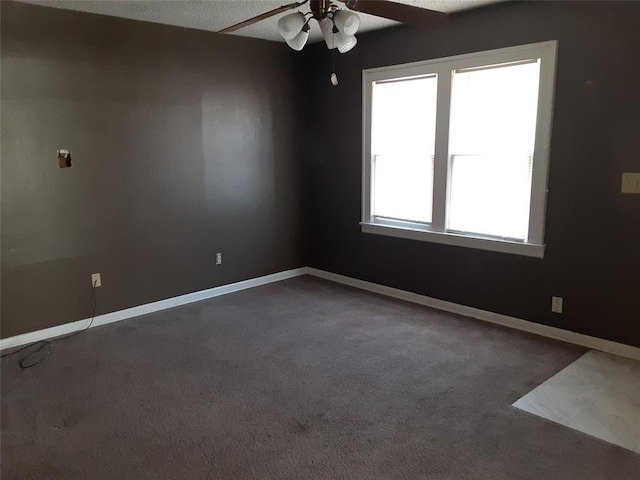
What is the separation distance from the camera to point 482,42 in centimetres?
385

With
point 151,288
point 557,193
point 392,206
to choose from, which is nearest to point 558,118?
point 557,193

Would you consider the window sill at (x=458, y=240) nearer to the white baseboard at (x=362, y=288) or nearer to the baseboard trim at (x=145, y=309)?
Answer: the white baseboard at (x=362, y=288)

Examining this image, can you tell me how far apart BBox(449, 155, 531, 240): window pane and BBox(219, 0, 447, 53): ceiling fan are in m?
1.50

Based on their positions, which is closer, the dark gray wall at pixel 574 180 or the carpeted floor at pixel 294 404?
the carpeted floor at pixel 294 404

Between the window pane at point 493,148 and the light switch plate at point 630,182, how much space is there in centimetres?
63

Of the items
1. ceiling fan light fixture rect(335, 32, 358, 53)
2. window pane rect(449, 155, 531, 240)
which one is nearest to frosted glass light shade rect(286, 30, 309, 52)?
ceiling fan light fixture rect(335, 32, 358, 53)

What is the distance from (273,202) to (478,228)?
2184mm

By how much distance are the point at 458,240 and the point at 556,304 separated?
3.02 ft

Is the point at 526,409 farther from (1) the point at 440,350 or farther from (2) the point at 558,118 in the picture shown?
(2) the point at 558,118

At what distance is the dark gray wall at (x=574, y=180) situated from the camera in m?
3.27

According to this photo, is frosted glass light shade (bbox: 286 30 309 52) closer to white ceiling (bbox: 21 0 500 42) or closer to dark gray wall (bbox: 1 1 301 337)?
white ceiling (bbox: 21 0 500 42)

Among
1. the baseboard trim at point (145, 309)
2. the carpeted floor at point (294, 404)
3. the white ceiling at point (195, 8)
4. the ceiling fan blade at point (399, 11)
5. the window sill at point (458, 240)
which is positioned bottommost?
the carpeted floor at point (294, 404)

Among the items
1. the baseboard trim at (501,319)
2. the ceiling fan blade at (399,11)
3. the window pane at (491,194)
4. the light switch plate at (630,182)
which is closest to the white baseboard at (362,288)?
the baseboard trim at (501,319)

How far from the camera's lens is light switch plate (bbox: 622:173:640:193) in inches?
127
